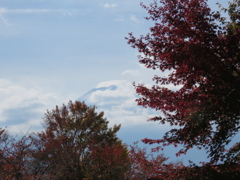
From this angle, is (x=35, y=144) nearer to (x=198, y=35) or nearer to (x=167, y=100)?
(x=167, y=100)

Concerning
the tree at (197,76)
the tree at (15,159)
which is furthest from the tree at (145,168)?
the tree at (15,159)

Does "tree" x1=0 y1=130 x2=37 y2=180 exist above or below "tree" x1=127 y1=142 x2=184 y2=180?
above

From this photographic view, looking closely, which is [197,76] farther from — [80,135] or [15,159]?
[80,135]

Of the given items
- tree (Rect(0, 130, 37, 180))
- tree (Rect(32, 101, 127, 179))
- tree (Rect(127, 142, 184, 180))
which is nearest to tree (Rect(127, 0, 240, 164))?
tree (Rect(127, 142, 184, 180))

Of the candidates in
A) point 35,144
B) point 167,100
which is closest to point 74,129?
point 35,144

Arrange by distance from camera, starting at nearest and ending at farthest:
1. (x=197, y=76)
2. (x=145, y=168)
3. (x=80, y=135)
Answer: (x=197, y=76) → (x=145, y=168) → (x=80, y=135)

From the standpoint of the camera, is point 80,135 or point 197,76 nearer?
point 197,76

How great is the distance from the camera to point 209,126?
934 cm

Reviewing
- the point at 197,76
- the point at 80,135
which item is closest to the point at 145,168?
the point at 80,135

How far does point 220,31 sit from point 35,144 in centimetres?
1482

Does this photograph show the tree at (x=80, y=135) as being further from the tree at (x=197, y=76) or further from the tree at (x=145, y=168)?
the tree at (x=197, y=76)

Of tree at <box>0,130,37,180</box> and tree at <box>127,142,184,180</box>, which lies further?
tree at <box>0,130,37,180</box>

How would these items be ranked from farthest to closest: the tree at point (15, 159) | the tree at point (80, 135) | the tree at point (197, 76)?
the tree at point (80, 135) < the tree at point (15, 159) < the tree at point (197, 76)

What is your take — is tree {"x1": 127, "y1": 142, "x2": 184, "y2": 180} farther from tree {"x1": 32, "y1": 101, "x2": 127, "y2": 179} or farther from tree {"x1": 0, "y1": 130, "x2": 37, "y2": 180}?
tree {"x1": 0, "y1": 130, "x2": 37, "y2": 180}
